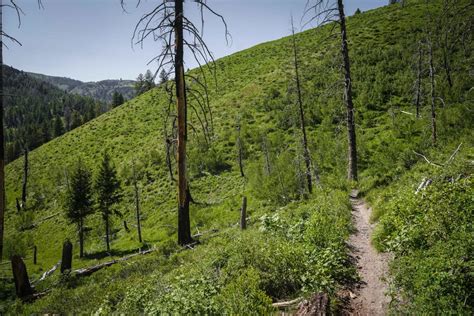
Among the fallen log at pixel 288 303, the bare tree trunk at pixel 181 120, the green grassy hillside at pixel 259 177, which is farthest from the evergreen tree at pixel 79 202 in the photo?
the fallen log at pixel 288 303

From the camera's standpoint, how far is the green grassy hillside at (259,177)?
5.58m

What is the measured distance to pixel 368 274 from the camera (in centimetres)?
565

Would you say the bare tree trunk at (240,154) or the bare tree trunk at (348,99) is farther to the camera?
the bare tree trunk at (240,154)

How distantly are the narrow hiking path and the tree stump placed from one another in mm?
760

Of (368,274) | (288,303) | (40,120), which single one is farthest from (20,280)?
(40,120)

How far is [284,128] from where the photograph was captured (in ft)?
105

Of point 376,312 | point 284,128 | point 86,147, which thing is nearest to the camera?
point 376,312

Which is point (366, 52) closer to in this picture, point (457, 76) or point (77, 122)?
point (457, 76)

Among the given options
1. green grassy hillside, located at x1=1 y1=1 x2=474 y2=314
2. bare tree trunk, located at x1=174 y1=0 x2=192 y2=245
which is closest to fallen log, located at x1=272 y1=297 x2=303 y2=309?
green grassy hillside, located at x1=1 y1=1 x2=474 y2=314

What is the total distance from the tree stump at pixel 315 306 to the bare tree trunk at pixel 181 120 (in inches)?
252

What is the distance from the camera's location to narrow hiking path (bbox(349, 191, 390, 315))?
4.71 m

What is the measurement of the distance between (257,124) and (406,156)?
911 inches

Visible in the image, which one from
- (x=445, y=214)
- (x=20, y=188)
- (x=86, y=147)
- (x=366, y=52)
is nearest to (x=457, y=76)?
(x=366, y=52)

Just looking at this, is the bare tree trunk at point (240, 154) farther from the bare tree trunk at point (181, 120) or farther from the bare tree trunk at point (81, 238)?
the bare tree trunk at point (181, 120)
